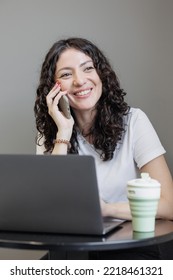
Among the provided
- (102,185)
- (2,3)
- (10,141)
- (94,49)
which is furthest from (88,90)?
(2,3)

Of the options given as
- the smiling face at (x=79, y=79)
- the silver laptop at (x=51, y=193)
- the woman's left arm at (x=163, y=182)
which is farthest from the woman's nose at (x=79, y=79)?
the silver laptop at (x=51, y=193)

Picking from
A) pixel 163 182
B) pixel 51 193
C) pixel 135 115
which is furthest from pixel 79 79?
pixel 51 193

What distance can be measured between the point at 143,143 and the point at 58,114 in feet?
1.16

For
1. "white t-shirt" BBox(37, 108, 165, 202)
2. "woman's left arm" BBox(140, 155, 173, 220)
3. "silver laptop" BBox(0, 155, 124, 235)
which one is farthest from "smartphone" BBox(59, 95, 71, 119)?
"silver laptop" BBox(0, 155, 124, 235)

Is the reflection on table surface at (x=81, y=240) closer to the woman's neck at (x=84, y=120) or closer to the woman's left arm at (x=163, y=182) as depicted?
the woman's left arm at (x=163, y=182)

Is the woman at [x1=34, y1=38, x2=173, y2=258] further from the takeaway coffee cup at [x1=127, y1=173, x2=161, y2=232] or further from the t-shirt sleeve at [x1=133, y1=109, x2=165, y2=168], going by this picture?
the takeaway coffee cup at [x1=127, y1=173, x2=161, y2=232]

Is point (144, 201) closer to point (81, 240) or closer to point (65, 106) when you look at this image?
point (81, 240)

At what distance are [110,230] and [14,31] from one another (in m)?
1.30

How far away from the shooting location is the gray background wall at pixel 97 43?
6.15ft

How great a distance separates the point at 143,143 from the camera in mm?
1564

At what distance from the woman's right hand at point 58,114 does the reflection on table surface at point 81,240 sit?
24.1 inches

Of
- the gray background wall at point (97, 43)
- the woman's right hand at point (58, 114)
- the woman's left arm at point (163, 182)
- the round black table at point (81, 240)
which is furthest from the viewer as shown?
the gray background wall at point (97, 43)

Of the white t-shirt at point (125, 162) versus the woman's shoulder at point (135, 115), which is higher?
the woman's shoulder at point (135, 115)

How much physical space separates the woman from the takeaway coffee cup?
1.45 ft
